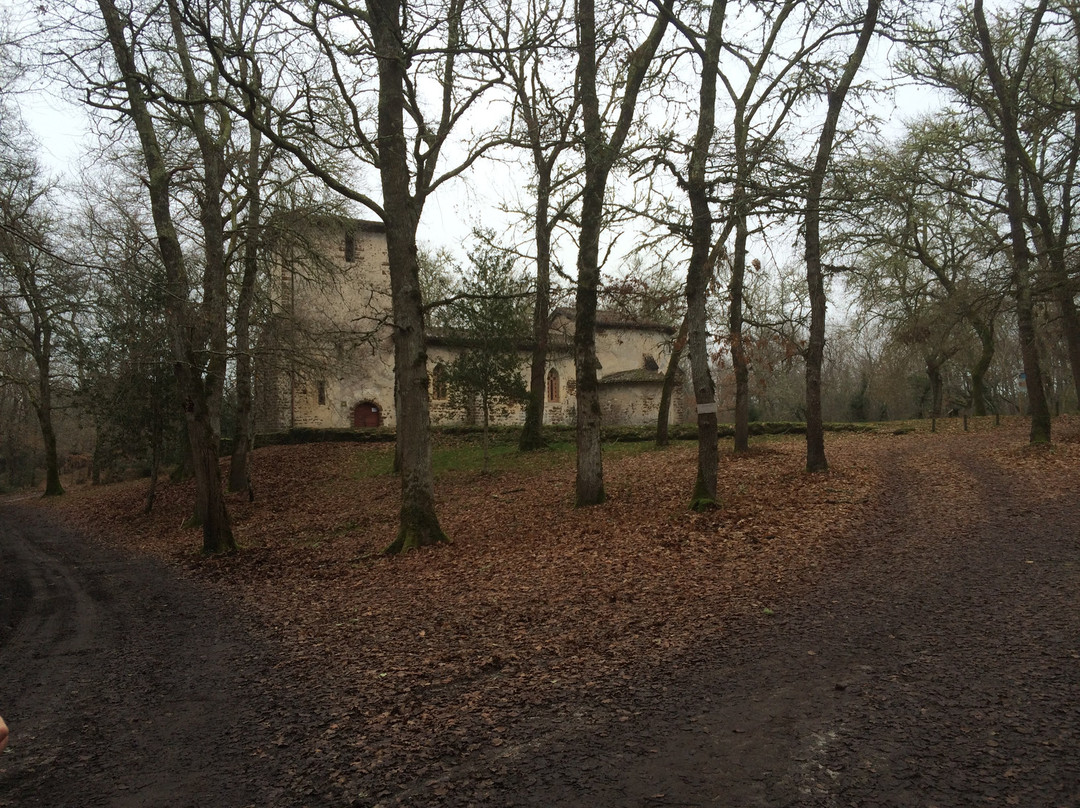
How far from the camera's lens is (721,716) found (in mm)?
4371

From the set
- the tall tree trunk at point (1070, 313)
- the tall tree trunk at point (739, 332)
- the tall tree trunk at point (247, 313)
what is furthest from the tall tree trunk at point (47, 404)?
the tall tree trunk at point (1070, 313)

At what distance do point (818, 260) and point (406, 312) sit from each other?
25.6ft

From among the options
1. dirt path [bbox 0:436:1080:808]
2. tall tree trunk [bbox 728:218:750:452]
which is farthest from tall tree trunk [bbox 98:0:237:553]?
tall tree trunk [bbox 728:218:750:452]

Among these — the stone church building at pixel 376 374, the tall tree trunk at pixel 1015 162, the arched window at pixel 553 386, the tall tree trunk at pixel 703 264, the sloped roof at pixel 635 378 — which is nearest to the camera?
the tall tree trunk at pixel 703 264

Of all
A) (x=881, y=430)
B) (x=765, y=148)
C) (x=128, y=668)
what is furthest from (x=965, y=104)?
(x=128, y=668)

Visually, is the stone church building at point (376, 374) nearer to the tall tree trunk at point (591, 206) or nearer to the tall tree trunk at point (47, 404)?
the tall tree trunk at point (47, 404)

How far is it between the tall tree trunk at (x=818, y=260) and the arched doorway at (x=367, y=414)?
24296 mm

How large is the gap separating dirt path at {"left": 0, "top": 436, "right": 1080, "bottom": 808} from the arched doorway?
26917 mm

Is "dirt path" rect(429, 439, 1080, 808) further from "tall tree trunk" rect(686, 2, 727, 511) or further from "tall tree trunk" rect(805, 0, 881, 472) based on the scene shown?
"tall tree trunk" rect(805, 0, 881, 472)

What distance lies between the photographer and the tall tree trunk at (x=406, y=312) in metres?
11.2

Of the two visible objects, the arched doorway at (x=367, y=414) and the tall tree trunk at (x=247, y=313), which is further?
the arched doorway at (x=367, y=414)

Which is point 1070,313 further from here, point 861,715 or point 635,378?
point 635,378

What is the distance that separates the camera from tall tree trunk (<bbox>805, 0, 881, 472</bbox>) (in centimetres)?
1264

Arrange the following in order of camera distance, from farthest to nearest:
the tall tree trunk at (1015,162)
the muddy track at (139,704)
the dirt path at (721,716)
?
the tall tree trunk at (1015,162) → the muddy track at (139,704) → the dirt path at (721,716)
